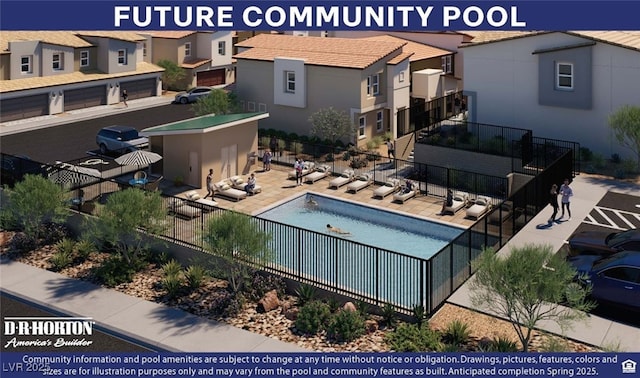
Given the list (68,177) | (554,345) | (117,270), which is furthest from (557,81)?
(117,270)

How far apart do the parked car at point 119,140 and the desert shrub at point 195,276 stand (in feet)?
60.9

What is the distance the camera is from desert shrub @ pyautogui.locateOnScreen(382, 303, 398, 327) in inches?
801

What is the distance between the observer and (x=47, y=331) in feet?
67.8

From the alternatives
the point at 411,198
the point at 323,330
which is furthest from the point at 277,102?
the point at 323,330

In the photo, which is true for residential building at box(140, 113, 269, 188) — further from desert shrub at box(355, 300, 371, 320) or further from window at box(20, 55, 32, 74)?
window at box(20, 55, 32, 74)

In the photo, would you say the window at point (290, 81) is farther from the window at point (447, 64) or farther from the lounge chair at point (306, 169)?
the window at point (447, 64)

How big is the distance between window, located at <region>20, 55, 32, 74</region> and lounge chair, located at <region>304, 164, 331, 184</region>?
83.0 ft

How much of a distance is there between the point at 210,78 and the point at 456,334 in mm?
49468

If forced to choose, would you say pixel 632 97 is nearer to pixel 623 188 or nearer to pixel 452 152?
pixel 623 188

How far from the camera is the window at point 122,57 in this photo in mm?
55594

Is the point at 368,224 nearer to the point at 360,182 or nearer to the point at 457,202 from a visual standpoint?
the point at 457,202

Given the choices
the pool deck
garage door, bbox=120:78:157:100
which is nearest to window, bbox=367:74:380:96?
the pool deck

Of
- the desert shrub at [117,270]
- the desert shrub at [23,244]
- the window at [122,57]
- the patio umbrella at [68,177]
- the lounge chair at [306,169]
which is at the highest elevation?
the window at [122,57]

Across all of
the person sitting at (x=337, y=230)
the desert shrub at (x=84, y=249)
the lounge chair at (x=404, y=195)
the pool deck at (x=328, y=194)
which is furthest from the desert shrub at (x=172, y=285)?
the lounge chair at (x=404, y=195)
